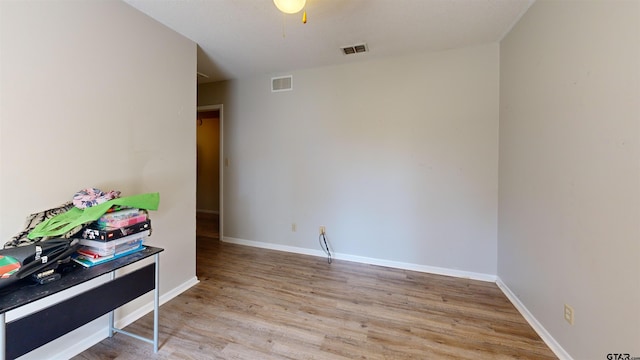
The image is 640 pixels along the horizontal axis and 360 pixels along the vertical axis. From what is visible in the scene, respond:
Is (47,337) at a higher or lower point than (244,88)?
lower

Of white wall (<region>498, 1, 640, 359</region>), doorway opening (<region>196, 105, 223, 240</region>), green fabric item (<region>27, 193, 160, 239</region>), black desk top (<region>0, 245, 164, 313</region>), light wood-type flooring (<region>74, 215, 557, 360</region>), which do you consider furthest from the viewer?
doorway opening (<region>196, 105, 223, 240</region>)

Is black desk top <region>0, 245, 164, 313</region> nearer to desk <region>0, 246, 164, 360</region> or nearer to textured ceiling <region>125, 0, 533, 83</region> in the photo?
desk <region>0, 246, 164, 360</region>

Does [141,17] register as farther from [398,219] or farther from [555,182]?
[555,182]

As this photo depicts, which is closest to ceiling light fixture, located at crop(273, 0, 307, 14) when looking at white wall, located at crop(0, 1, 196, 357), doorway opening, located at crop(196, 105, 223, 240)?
white wall, located at crop(0, 1, 196, 357)

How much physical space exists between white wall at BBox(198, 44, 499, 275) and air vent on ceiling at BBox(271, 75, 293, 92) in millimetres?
96

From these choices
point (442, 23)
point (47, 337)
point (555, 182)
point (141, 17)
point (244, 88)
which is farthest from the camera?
point (244, 88)

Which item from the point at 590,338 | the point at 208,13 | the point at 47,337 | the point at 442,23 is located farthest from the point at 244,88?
the point at 590,338

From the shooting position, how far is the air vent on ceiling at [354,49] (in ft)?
8.75

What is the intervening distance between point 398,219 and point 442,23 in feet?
6.75

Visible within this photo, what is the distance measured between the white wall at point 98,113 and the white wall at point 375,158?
1235 millimetres

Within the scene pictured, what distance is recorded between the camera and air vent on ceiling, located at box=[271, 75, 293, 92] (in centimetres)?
342

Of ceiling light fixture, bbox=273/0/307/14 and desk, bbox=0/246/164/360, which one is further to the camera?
ceiling light fixture, bbox=273/0/307/14

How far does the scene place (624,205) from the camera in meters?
1.19

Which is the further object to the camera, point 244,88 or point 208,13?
point 244,88
